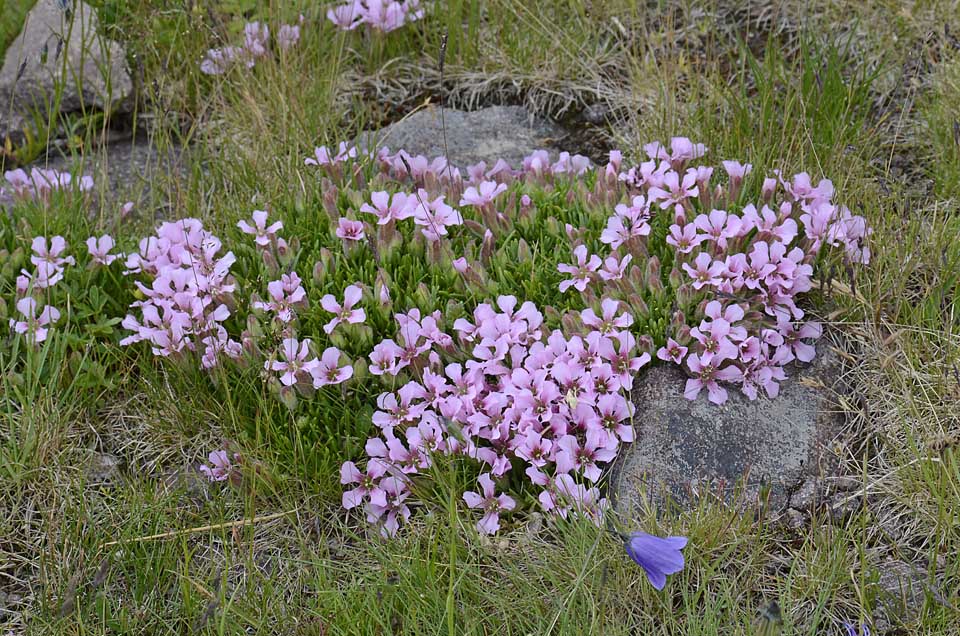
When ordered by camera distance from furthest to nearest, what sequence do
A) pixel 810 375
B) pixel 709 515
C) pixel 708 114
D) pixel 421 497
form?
pixel 708 114, pixel 810 375, pixel 421 497, pixel 709 515

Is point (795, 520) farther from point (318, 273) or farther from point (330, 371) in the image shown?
point (318, 273)

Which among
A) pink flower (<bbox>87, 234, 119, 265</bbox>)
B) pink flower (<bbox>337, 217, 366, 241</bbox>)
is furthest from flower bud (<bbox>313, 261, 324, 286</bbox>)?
pink flower (<bbox>87, 234, 119, 265</bbox>)

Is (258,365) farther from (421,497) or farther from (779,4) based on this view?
(779,4)

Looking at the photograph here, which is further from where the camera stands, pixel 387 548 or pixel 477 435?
pixel 477 435

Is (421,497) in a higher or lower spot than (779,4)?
lower

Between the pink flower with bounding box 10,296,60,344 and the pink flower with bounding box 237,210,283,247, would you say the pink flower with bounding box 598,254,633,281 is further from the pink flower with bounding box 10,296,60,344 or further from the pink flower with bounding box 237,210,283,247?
the pink flower with bounding box 10,296,60,344

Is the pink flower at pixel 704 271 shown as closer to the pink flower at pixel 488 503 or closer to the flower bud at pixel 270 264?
the pink flower at pixel 488 503

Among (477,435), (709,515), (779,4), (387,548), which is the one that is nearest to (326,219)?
(477,435)
